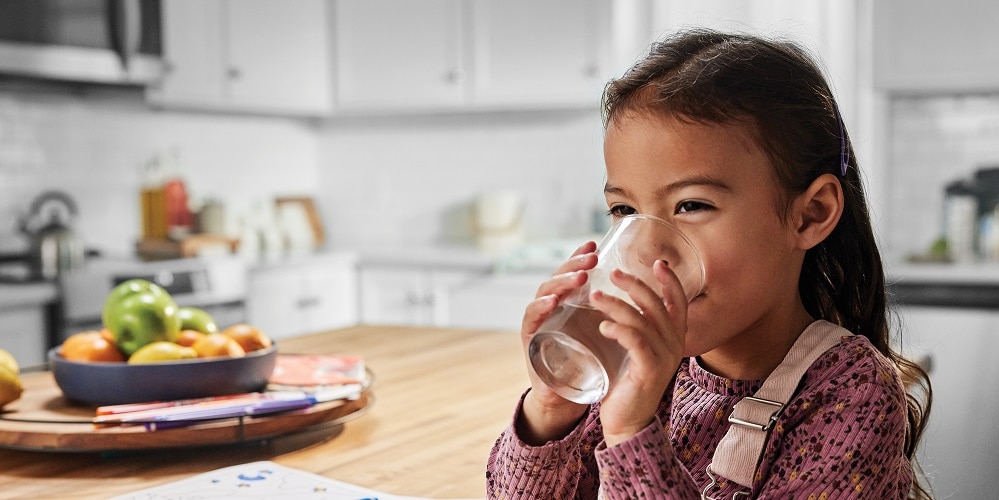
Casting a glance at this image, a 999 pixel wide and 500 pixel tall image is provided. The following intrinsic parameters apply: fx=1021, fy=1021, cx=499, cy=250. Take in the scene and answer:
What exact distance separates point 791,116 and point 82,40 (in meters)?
3.26

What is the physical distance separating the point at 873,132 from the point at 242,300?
8.11ft

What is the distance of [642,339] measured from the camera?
82 cm

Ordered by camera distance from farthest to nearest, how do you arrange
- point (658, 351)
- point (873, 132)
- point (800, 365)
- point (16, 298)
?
point (873, 132)
point (16, 298)
point (800, 365)
point (658, 351)

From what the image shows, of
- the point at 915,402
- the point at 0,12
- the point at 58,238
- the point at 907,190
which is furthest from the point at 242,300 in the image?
the point at 915,402

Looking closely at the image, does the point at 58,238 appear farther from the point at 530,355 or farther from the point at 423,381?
the point at 530,355

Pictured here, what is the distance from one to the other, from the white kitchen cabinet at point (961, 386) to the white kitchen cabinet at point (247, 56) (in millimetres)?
2794

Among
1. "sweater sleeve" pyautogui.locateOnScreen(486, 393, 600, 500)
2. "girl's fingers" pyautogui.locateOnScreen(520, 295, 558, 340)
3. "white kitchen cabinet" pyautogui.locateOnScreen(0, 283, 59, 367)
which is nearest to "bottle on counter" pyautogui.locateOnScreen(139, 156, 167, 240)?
"white kitchen cabinet" pyautogui.locateOnScreen(0, 283, 59, 367)

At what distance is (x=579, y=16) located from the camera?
418 cm

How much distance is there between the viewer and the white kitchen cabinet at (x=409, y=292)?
425 cm

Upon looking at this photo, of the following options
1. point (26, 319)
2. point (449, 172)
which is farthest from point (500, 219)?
point (26, 319)

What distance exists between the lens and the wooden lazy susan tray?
1.22 meters

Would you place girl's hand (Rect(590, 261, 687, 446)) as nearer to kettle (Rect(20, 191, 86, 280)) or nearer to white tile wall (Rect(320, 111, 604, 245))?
kettle (Rect(20, 191, 86, 280))

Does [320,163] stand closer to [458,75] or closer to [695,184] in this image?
[458,75]

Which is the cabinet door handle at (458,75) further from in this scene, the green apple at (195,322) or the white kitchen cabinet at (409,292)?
the green apple at (195,322)
